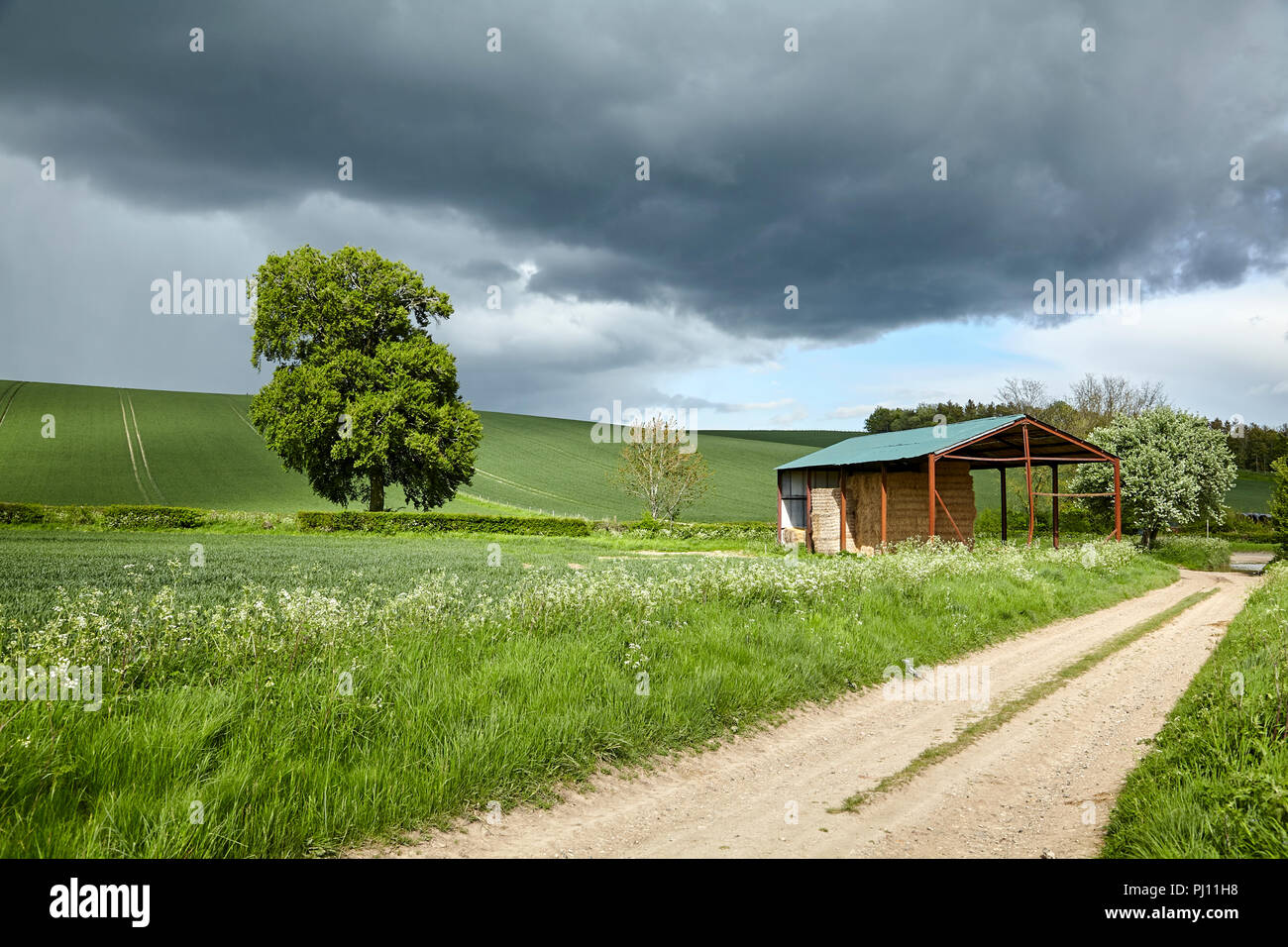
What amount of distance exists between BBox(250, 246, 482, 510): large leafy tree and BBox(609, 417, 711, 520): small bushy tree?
13.4 meters

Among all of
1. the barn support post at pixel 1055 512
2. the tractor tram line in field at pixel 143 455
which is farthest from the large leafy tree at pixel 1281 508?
the tractor tram line in field at pixel 143 455

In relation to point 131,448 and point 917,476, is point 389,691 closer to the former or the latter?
point 917,476

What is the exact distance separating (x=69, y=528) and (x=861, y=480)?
3463cm

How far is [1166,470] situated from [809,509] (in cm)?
1601

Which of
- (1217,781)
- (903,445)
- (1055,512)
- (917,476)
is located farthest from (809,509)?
(1217,781)

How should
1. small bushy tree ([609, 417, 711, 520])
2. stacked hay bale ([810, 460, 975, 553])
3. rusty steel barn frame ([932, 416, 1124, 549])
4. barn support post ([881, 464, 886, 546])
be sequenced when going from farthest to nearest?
small bushy tree ([609, 417, 711, 520]) → stacked hay bale ([810, 460, 975, 553]) → barn support post ([881, 464, 886, 546]) → rusty steel barn frame ([932, 416, 1124, 549])

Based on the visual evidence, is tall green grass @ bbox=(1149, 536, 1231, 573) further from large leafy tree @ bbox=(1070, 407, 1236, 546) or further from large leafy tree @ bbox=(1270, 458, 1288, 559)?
large leafy tree @ bbox=(1270, 458, 1288, 559)

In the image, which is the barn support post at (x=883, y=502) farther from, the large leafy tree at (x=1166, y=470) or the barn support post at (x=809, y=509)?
the large leafy tree at (x=1166, y=470)

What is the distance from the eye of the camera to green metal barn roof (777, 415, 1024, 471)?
24608mm

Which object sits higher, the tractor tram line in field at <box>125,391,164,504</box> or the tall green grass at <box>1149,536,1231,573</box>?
the tractor tram line in field at <box>125,391,164,504</box>

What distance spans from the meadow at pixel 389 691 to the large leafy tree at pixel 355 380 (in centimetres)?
2340

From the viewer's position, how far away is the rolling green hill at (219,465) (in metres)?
48.4

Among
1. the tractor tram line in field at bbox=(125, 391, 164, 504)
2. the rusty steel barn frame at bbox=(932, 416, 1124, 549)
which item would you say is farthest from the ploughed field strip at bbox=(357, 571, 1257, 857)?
the tractor tram line in field at bbox=(125, 391, 164, 504)

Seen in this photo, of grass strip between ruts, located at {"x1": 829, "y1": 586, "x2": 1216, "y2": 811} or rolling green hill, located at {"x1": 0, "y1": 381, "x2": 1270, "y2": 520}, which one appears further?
rolling green hill, located at {"x1": 0, "y1": 381, "x2": 1270, "y2": 520}
